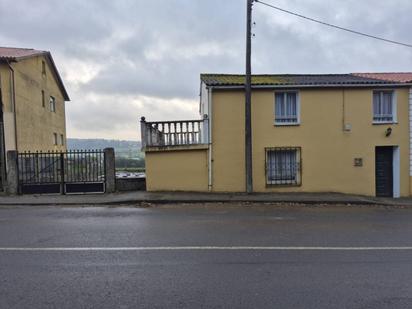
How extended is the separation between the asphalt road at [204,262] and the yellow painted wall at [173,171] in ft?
18.1

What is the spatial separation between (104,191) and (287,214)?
764 centimetres

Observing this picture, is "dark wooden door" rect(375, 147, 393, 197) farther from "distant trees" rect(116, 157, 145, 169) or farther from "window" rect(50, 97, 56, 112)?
"window" rect(50, 97, 56, 112)

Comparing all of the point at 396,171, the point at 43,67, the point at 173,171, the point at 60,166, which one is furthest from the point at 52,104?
the point at 396,171

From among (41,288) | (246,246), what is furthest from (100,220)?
(41,288)

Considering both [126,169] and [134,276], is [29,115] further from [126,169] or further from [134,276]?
[134,276]

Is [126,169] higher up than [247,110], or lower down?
lower down

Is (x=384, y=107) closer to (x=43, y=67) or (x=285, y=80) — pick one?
(x=285, y=80)

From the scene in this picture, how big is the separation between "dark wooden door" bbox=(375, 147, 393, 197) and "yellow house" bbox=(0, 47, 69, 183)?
16303mm

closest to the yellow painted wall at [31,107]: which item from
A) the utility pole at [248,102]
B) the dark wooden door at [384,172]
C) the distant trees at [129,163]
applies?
the distant trees at [129,163]

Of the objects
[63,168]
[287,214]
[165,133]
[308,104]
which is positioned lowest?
[287,214]

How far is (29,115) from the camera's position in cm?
2386

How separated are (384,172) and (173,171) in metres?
9.36

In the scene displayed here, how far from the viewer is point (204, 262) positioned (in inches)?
238

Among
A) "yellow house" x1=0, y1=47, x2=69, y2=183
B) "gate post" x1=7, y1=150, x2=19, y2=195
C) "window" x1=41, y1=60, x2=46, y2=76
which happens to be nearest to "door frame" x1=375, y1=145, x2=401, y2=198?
"gate post" x1=7, y1=150, x2=19, y2=195
